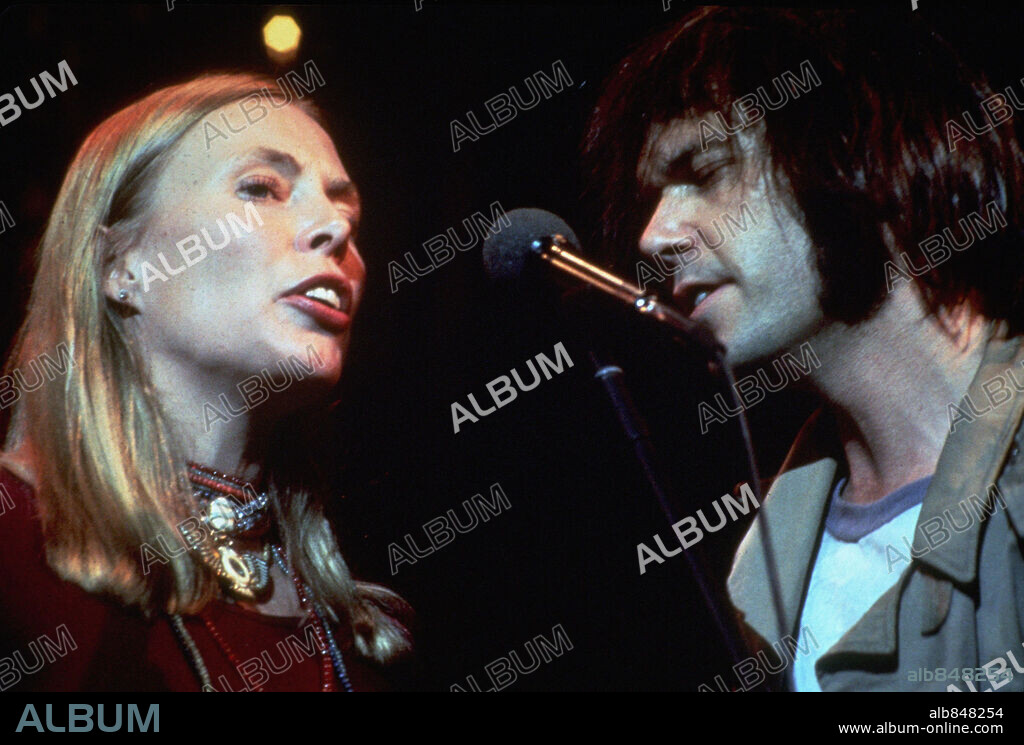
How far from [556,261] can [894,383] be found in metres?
0.84

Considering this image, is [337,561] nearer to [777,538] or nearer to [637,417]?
[637,417]

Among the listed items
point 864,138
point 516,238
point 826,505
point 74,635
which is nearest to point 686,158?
point 864,138

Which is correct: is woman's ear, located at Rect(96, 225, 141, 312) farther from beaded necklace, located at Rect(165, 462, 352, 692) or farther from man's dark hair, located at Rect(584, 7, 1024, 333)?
man's dark hair, located at Rect(584, 7, 1024, 333)

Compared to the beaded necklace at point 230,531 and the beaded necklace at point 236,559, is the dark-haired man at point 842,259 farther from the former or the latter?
the beaded necklace at point 230,531

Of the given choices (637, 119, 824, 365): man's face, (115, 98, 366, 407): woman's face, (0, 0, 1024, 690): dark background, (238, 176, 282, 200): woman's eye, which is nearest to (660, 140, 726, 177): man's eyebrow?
(637, 119, 824, 365): man's face

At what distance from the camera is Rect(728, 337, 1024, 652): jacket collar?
207 centimetres

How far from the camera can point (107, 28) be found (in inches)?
98.0

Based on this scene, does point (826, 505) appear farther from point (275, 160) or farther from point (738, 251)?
point (275, 160)

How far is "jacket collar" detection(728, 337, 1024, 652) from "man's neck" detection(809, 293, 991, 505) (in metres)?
0.05

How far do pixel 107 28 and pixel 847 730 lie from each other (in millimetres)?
2321

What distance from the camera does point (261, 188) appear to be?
237cm

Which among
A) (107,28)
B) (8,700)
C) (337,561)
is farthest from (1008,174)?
(8,700)

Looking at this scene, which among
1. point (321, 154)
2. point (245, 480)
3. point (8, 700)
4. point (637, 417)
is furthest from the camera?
point (321, 154)

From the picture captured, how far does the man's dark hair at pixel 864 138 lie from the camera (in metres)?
2.37
